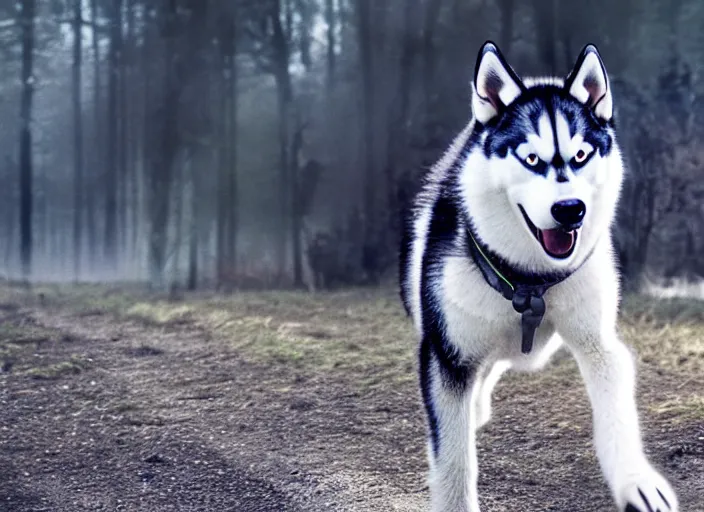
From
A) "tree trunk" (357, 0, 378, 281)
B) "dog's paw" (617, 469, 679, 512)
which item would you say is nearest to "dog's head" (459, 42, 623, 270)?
"dog's paw" (617, 469, 679, 512)

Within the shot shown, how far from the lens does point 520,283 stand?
82.0 inches

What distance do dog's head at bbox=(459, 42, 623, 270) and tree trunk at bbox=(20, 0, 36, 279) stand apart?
16.0 feet

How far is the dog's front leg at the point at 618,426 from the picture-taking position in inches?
79.0

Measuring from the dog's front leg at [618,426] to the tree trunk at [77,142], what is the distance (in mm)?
5005

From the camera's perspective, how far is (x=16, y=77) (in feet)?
20.5

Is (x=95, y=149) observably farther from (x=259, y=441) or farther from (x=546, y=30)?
(x=259, y=441)

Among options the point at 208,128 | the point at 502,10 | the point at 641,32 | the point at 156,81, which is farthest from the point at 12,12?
the point at 641,32

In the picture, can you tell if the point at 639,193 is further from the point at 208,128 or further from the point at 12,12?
the point at 12,12

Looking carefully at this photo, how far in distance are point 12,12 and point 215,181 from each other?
6.97ft

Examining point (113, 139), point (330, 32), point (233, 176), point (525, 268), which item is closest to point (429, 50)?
point (330, 32)

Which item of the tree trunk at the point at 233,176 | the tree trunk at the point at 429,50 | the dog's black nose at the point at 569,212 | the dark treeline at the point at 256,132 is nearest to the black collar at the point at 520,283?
the dog's black nose at the point at 569,212

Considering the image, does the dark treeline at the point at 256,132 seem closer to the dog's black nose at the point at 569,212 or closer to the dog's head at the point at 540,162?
the dog's head at the point at 540,162

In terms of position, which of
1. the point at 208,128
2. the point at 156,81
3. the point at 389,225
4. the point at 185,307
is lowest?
the point at 185,307

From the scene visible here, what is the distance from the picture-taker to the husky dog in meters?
1.93
